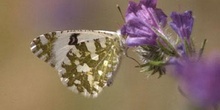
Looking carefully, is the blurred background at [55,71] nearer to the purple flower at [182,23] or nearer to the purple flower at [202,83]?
the purple flower at [182,23]

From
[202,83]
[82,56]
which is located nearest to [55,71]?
[82,56]

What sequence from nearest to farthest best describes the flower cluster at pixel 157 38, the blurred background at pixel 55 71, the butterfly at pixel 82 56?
the flower cluster at pixel 157 38
the butterfly at pixel 82 56
the blurred background at pixel 55 71

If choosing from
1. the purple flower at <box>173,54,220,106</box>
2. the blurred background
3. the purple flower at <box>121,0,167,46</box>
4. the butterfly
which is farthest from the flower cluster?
the blurred background

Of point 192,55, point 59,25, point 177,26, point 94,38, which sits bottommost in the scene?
point 192,55

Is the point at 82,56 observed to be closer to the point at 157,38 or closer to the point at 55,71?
the point at 157,38

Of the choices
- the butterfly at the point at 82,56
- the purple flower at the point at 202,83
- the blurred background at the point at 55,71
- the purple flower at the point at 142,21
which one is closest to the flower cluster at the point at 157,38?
the purple flower at the point at 142,21

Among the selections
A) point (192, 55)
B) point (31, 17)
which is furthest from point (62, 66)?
point (31, 17)

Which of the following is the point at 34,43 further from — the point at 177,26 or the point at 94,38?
the point at 177,26

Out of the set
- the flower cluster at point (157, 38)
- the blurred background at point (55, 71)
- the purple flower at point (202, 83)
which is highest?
the blurred background at point (55, 71)
